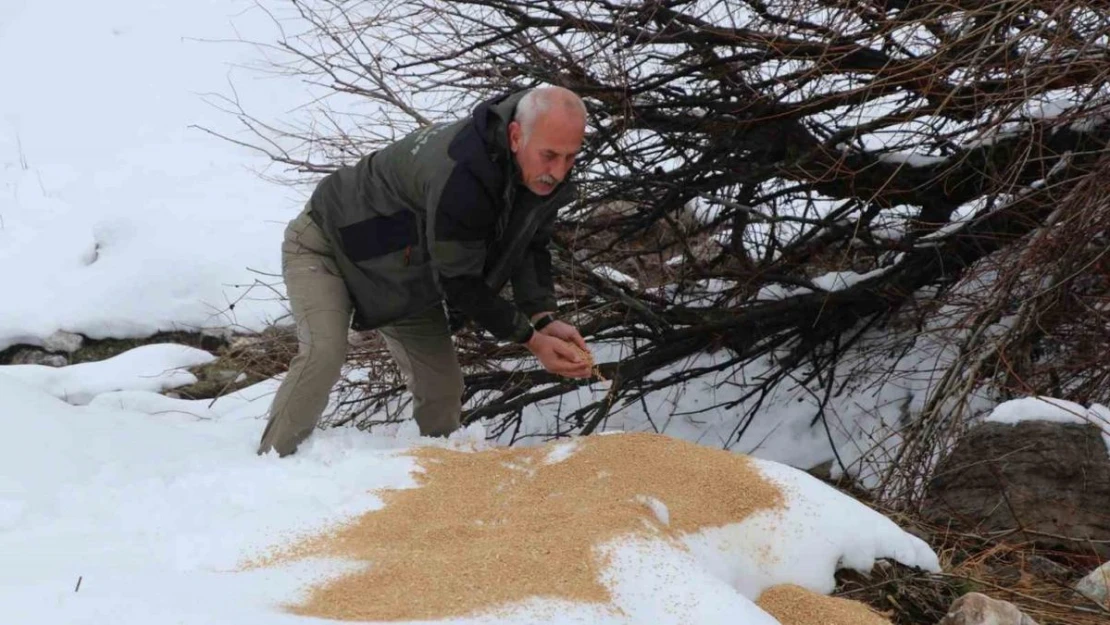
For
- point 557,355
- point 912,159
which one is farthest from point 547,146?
point 912,159

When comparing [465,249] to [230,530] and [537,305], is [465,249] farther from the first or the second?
[230,530]

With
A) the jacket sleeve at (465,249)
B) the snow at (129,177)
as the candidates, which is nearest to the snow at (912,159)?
the jacket sleeve at (465,249)

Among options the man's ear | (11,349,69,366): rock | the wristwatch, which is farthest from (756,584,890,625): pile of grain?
(11,349,69,366): rock

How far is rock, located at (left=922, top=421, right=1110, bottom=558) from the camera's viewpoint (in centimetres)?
402

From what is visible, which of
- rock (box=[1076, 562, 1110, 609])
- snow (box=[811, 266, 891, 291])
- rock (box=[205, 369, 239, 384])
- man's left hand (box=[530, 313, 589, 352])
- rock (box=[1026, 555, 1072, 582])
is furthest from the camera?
rock (box=[205, 369, 239, 384])

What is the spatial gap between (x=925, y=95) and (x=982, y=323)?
1144mm

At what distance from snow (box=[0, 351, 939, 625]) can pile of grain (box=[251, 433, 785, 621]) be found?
61mm

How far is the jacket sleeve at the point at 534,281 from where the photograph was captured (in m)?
4.20

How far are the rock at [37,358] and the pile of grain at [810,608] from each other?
22.7 ft

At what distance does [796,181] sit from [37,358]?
5818 millimetres

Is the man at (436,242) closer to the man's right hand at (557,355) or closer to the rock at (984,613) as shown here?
the man's right hand at (557,355)

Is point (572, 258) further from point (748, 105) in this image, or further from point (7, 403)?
point (7, 403)

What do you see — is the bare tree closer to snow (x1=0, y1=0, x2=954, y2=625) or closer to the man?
snow (x1=0, y1=0, x2=954, y2=625)

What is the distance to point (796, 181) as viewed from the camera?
623 centimetres
